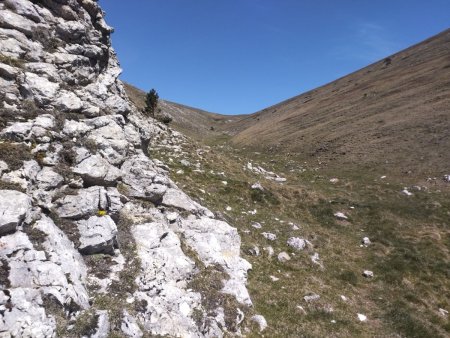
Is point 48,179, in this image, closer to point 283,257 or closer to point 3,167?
point 3,167

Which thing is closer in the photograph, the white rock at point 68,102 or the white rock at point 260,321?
the white rock at point 260,321

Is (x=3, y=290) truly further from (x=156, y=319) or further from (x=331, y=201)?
(x=331, y=201)

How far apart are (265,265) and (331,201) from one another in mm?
15000

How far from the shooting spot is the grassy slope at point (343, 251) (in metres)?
15.8

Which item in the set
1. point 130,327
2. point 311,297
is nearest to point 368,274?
point 311,297

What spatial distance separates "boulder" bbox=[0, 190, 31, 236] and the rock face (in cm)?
4

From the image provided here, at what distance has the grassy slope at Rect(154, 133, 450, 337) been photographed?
15750 millimetres

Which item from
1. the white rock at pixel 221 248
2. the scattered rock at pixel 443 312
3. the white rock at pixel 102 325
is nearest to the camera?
the white rock at pixel 102 325

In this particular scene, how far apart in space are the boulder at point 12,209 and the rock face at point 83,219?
36 mm

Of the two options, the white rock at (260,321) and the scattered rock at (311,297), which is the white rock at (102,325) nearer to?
the white rock at (260,321)

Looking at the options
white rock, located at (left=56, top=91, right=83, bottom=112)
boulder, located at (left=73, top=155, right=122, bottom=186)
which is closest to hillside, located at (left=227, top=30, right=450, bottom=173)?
boulder, located at (left=73, top=155, right=122, bottom=186)

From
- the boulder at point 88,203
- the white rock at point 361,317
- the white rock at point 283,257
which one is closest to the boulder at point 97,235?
the boulder at point 88,203

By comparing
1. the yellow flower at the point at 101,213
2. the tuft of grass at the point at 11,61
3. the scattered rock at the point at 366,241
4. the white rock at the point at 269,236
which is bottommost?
the white rock at the point at 269,236

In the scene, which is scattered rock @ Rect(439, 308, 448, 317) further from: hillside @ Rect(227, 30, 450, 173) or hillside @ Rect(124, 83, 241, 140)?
hillside @ Rect(124, 83, 241, 140)
